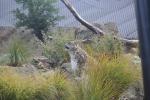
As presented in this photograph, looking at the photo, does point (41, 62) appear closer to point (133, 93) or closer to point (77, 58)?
point (77, 58)

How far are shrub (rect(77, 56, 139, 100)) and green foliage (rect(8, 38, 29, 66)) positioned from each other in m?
2.04

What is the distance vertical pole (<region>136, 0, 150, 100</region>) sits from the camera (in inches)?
124

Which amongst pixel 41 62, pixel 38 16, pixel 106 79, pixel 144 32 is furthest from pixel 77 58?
pixel 38 16

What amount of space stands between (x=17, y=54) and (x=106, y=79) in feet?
7.63

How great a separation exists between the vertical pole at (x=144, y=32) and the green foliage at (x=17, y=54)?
3269mm

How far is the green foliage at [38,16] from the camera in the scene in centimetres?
836

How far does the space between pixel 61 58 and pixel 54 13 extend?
2525 millimetres

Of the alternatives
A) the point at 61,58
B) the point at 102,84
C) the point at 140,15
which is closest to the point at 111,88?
the point at 102,84

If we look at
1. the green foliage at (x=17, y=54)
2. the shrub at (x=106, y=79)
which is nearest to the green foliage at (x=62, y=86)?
the shrub at (x=106, y=79)

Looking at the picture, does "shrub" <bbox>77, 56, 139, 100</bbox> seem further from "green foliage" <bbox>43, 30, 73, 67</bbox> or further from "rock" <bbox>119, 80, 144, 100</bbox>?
"green foliage" <bbox>43, 30, 73, 67</bbox>

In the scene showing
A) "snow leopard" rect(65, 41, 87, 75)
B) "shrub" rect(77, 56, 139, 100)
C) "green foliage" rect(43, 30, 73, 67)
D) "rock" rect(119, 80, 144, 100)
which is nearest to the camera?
"shrub" rect(77, 56, 139, 100)

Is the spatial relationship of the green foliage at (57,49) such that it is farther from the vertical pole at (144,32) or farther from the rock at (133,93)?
the vertical pole at (144,32)

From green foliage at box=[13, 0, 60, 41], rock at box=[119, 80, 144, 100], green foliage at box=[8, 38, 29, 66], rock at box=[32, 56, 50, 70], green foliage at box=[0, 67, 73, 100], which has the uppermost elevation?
green foliage at box=[13, 0, 60, 41]

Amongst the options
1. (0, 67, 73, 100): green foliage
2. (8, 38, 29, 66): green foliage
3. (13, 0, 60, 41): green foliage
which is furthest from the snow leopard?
(13, 0, 60, 41): green foliage
